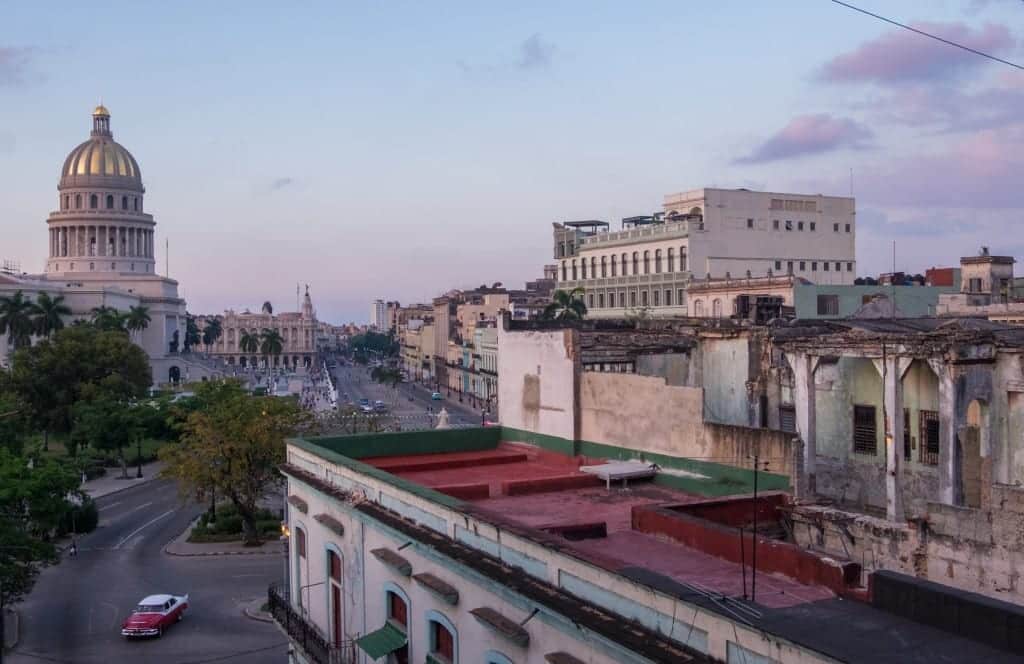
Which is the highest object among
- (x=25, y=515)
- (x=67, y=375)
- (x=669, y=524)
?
(x=67, y=375)

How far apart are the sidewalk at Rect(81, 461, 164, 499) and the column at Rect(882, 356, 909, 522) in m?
46.8

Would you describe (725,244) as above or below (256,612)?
above

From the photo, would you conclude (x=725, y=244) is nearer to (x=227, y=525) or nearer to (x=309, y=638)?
(x=227, y=525)

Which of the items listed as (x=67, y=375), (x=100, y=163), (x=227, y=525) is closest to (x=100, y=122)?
(x=100, y=163)

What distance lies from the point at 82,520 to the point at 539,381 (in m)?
30.3

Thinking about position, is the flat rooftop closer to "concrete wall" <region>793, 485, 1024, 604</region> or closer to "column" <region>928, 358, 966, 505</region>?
"concrete wall" <region>793, 485, 1024, 604</region>

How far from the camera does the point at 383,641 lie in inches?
565

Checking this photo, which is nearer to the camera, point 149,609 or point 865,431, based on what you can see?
point 865,431

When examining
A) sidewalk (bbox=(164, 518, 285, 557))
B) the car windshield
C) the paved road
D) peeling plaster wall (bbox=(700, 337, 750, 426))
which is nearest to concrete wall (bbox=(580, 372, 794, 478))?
peeling plaster wall (bbox=(700, 337, 750, 426))

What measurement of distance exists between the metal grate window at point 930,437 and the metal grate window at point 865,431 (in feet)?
2.98

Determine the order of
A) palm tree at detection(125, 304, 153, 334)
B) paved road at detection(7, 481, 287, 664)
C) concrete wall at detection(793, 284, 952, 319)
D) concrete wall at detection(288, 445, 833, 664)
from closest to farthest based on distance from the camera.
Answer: concrete wall at detection(288, 445, 833, 664) → paved road at detection(7, 481, 287, 664) → concrete wall at detection(793, 284, 952, 319) → palm tree at detection(125, 304, 153, 334)

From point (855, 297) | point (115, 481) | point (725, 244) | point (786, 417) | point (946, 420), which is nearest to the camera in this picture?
point (946, 420)

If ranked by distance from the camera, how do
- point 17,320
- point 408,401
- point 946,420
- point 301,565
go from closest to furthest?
point 946,420 < point 301,565 < point 17,320 < point 408,401

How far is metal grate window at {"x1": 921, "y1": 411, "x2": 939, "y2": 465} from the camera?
15102mm
